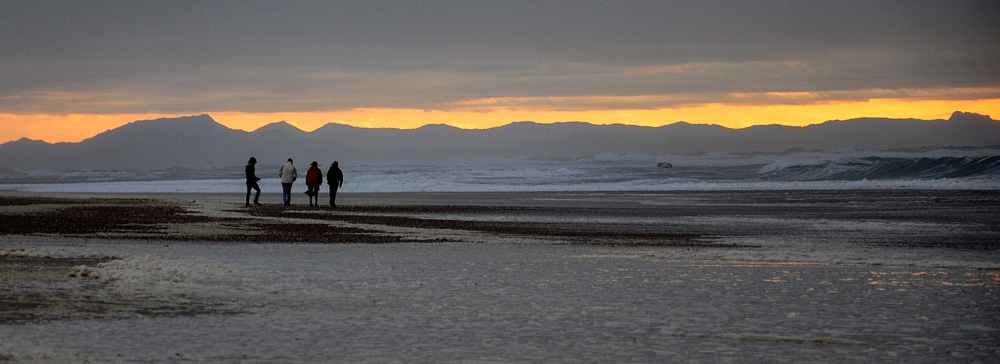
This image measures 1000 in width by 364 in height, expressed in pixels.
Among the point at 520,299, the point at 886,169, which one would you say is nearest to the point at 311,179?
the point at 520,299

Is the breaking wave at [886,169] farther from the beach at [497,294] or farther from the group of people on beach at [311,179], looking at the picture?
the beach at [497,294]

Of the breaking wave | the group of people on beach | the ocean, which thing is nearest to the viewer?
the ocean

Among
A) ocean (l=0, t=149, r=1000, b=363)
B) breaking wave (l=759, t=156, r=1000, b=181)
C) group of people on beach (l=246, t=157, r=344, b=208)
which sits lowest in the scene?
ocean (l=0, t=149, r=1000, b=363)

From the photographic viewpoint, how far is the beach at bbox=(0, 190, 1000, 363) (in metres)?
6.83

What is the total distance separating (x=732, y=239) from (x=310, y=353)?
40.0 feet

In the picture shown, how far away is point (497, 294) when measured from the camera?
384 inches

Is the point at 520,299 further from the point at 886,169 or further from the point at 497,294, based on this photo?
the point at 886,169

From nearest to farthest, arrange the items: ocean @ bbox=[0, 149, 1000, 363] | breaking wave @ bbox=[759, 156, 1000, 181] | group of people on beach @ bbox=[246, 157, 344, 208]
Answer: ocean @ bbox=[0, 149, 1000, 363] → group of people on beach @ bbox=[246, 157, 344, 208] → breaking wave @ bbox=[759, 156, 1000, 181]

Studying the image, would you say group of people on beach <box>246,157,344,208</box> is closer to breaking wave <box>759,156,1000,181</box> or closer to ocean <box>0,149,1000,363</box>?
ocean <box>0,149,1000,363</box>

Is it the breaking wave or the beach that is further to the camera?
the breaking wave

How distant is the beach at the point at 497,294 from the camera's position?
683cm

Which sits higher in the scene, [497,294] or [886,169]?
[886,169]

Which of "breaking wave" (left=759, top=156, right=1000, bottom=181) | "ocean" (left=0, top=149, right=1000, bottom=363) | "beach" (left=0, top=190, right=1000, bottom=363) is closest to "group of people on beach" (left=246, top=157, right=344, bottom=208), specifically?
"beach" (left=0, top=190, right=1000, bottom=363)

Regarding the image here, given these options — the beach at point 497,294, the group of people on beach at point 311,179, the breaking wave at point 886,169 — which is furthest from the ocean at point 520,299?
the breaking wave at point 886,169
